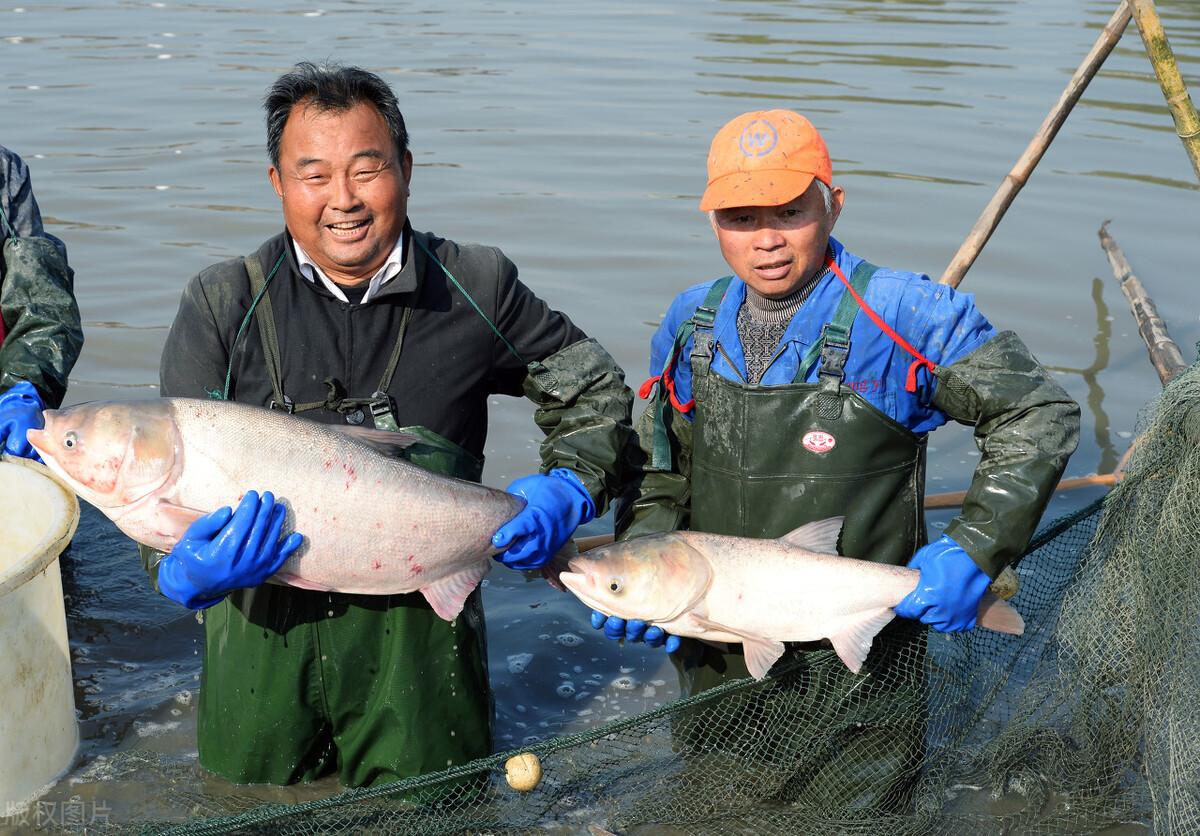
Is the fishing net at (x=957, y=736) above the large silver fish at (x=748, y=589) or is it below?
below

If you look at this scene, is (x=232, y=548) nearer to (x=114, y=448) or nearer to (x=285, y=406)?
(x=114, y=448)

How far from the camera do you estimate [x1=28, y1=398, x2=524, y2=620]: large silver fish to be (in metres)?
3.40

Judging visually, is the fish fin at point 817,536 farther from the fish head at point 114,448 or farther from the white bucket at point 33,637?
the white bucket at point 33,637

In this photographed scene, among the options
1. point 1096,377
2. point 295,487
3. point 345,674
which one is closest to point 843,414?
point 295,487

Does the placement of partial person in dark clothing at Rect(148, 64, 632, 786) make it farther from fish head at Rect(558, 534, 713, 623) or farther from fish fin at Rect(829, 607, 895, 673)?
fish fin at Rect(829, 607, 895, 673)

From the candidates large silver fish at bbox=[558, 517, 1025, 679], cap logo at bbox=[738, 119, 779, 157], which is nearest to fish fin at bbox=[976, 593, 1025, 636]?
large silver fish at bbox=[558, 517, 1025, 679]

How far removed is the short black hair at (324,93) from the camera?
374 centimetres

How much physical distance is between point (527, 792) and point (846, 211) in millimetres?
8458

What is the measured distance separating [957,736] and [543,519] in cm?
167

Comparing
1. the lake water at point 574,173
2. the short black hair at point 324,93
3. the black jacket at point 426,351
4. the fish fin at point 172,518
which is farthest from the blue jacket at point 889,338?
the lake water at point 574,173

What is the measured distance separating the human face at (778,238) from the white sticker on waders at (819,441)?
45 cm

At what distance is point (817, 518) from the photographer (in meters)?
3.93

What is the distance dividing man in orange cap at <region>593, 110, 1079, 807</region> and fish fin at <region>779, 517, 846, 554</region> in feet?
0.42

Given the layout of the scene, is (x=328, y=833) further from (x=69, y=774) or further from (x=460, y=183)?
(x=460, y=183)
